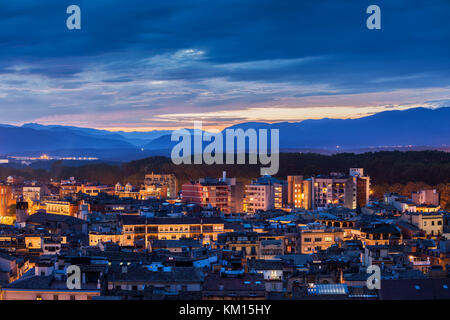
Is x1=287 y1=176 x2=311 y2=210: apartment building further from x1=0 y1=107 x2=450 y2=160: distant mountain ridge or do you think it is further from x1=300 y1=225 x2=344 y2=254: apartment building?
x1=0 y1=107 x2=450 y2=160: distant mountain ridge

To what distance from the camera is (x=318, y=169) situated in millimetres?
73250

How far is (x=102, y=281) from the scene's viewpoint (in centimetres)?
1308

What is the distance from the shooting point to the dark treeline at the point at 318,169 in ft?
212

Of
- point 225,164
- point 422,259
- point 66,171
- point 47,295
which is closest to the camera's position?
point 47,295

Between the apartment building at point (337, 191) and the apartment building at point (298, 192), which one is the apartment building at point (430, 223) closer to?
the apartment building at point (337, 191)

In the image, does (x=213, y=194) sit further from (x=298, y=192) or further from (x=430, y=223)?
(x=430, y=223)

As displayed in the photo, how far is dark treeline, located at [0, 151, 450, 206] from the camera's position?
212ft

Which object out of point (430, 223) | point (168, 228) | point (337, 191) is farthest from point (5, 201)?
point (430, 223)

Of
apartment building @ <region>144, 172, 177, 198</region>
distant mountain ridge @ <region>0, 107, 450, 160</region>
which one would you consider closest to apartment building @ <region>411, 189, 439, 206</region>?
apartment building @ <region>144, 172, 177, 198</region>

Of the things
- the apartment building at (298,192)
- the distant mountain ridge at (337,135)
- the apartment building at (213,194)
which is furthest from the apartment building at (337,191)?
the distant mountain ridge at (337,135)

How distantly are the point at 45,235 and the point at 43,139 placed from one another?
173382 mm
